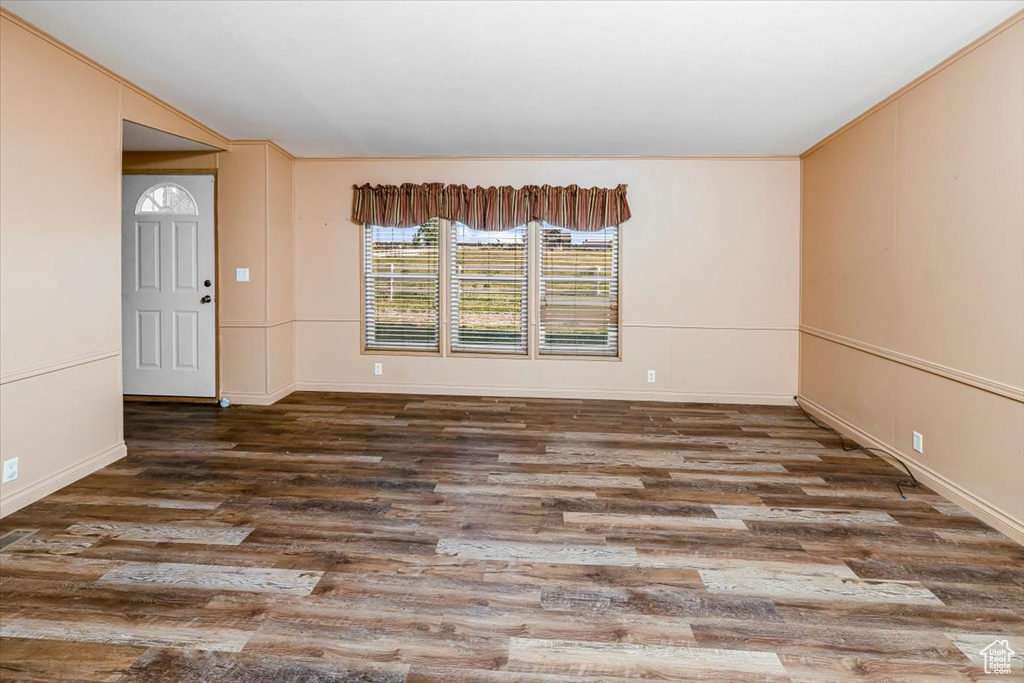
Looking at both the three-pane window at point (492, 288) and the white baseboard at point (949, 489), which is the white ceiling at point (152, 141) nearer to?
the three-pane window at point (492, 288)

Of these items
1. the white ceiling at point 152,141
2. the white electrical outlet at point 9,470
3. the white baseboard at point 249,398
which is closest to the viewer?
the white electrical outlet at point 9,470

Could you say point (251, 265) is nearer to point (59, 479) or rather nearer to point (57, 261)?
point (57, 261)

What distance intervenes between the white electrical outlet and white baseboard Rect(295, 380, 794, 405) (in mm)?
3012

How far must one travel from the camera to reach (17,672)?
5.64 ft

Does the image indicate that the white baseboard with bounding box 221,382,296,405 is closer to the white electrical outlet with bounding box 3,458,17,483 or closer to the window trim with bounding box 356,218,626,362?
the window trim with bounding box 356,218,626,362

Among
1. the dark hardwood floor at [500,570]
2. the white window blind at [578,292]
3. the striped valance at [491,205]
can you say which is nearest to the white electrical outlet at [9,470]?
the dark hardwood floor at [500,570]

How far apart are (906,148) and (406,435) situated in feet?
13.2

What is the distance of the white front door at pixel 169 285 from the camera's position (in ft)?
17.0

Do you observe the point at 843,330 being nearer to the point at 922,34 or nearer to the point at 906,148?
the point at 906,148

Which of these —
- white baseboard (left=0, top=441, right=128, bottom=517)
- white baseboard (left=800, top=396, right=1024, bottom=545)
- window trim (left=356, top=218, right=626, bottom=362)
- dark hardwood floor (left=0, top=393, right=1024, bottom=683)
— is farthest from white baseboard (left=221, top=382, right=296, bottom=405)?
white baseboard (left=800, top=396, right=1024, bottom=545)

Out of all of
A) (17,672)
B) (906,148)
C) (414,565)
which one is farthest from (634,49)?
(17,672)

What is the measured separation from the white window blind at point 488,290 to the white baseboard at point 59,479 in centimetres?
305

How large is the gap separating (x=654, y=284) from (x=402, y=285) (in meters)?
2.61

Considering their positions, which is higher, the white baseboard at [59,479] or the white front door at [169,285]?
the white front door at [169,285]
